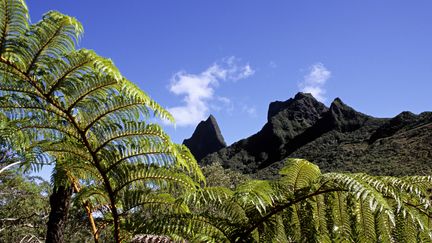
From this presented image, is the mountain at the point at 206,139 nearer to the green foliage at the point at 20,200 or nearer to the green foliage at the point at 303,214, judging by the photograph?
the green foliage at the point at 20,200

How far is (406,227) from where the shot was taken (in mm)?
2340

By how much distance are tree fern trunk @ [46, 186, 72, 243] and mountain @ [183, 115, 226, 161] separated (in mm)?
133322

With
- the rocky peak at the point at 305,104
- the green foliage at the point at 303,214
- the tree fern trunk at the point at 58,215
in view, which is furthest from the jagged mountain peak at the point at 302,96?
the green foliage at the point at 303,214

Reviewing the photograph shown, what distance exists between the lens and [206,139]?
145750mm

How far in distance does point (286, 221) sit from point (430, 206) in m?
0.83

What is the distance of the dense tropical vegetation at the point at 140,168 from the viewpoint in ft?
7.43

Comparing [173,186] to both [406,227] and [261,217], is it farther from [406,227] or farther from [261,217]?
[406,227]

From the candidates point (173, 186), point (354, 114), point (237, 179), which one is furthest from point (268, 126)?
point (173, 186)

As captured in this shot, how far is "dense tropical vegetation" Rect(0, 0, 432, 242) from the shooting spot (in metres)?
2.27

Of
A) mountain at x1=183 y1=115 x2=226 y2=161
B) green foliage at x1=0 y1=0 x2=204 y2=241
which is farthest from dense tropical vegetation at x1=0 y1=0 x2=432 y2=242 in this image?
mountain at x1=183 y1=115 x2=226 y2=161

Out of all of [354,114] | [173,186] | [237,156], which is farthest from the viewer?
[237,156]

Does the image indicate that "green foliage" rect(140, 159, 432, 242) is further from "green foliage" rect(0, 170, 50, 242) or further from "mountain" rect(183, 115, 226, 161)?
"mountain" rect(183, 115, 226, 161)

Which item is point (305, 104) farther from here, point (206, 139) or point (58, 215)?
point (58, 215)

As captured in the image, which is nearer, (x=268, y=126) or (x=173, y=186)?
(x=173, y=186)
